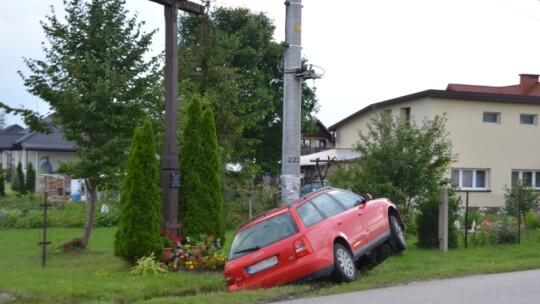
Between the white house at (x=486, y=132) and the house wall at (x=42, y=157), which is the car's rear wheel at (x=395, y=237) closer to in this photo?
the white house at (x=486, y=132)

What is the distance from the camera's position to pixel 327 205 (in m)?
12.3

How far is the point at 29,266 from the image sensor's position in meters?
13.3

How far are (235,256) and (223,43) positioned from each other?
24189mm

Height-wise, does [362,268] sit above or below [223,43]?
below

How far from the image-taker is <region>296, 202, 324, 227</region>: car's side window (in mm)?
11578

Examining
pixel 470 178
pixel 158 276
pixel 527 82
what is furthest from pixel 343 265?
pixel 527 82

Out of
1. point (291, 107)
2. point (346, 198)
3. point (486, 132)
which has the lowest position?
point (346, 198)

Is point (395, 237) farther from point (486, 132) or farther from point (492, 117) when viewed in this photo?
point (492, 117)

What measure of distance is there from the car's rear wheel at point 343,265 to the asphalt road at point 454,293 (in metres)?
0.60

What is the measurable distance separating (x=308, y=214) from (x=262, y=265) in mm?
1231

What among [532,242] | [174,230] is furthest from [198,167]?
[532,242]

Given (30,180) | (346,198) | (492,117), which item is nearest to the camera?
(346,198)

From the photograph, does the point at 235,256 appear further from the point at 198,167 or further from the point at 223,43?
the point at 223,43

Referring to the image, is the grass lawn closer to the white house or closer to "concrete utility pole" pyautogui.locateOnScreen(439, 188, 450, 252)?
"concrete utility pole" pyautogui.locateOnScreen(439, 188, 450, 252)
